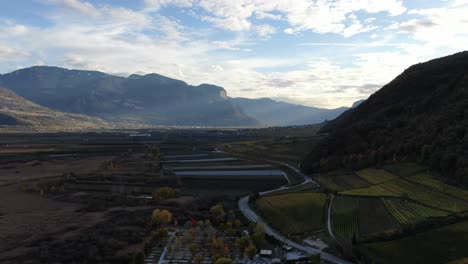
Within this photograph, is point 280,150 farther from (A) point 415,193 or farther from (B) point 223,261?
(B) point 223,261

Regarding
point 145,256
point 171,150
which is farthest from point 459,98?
point 171,150

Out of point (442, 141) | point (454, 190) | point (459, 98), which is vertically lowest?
point (454, 190)

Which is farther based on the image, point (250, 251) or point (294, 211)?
point (294, 211)

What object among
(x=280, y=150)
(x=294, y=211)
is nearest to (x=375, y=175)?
(x=294, y=211)

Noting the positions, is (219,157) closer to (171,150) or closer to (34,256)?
(171,150)

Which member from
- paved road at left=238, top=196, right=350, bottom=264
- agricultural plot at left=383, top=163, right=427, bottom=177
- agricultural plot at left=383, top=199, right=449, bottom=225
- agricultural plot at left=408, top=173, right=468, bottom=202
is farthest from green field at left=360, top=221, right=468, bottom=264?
agricultural plot at left=383, top=163, right=427, bottom=177

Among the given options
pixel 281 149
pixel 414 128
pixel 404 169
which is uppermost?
pixel 414 128

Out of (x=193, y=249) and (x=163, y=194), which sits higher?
(x=163, y=194)

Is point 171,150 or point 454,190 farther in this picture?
point 171,150
